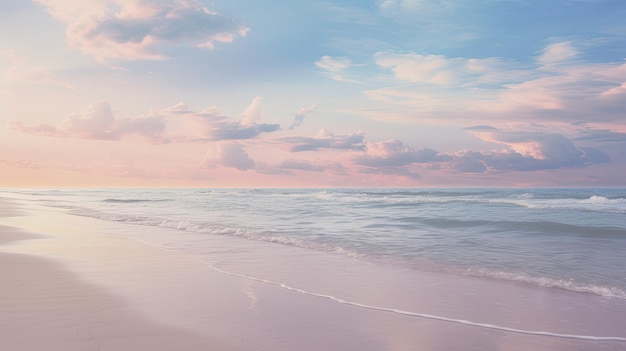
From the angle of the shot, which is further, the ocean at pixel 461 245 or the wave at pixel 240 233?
the wave at pixel 240 233

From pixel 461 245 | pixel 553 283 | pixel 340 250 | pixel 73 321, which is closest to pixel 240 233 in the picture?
pixel 340 250

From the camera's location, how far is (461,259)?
1162cm

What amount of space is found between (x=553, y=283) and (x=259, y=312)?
6255 mm

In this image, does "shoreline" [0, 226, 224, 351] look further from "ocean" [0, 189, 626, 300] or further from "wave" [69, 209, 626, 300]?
"wave" [69, 209, 626, 300]

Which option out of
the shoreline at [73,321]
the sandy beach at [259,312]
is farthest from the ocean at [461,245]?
the shoreline at [73,321]

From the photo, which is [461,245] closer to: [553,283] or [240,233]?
[553,283]

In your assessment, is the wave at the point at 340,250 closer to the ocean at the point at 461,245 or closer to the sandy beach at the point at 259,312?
the ocean at the point at 461,245

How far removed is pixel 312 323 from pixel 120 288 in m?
3.76

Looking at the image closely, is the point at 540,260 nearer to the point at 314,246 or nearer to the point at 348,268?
the point at 348,268

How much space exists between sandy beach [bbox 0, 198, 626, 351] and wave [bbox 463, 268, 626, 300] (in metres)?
0.59

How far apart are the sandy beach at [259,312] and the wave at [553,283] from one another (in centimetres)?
59

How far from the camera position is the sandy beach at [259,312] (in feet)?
17.1

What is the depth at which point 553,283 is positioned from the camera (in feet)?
29.3

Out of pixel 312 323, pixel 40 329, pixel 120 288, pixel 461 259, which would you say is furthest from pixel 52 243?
pixel 461 259
